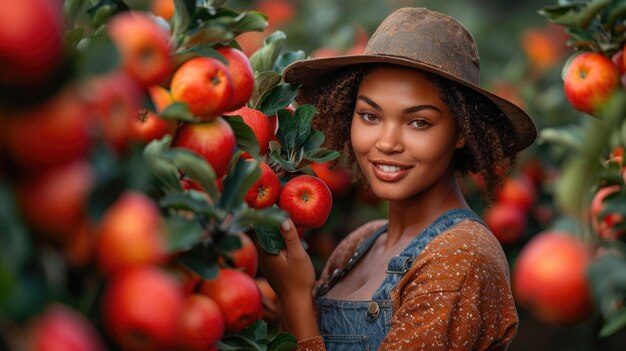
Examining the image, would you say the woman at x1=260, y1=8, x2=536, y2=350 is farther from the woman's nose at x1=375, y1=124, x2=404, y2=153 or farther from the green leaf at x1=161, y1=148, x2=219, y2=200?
the green leaf at x1=161, y1=148, x2=219, y2=200

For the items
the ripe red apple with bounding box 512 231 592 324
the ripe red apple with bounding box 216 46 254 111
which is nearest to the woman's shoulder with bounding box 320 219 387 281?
the ripe red apple with bounding box 216 46 254 111

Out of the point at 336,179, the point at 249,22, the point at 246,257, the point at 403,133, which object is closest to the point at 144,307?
the point at 246,257

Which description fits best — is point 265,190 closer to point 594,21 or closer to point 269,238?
point 269,238

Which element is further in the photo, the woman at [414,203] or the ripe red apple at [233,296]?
the woman at [414,203]

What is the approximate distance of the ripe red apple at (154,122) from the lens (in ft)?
4.10

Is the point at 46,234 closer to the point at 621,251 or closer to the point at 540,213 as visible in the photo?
the point at 621,251

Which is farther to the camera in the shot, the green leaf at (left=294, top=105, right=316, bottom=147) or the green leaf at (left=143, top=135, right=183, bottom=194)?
the green leaf at (left=294, top=105, right=316, bottom=147)

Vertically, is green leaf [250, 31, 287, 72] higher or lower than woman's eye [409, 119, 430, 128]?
higher

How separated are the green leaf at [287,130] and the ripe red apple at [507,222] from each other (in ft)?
6.36

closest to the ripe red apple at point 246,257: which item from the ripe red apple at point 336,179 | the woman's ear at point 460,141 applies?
the woman's ear at point 460,141

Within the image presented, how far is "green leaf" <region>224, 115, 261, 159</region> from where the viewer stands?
58.7 inches

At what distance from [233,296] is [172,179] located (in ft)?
0.63

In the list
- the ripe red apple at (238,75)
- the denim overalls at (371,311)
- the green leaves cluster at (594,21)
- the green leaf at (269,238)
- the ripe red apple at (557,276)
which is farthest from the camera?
the denim overalls at (371,311)

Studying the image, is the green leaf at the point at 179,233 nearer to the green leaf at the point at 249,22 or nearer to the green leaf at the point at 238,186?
the green leaf at the point at 238,186
